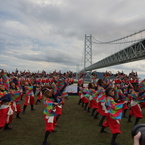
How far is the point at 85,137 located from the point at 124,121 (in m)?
2.73

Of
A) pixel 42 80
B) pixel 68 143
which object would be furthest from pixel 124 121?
pixel 42 80

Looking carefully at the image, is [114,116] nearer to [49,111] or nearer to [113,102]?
[113,102]

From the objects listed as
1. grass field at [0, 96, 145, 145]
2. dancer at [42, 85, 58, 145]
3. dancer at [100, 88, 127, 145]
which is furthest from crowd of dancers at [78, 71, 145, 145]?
dancer at [42, 85, 58, 145]

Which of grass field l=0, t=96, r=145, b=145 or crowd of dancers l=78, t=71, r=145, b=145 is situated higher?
crowd of dancers l=78, t=71, r=145, b=145

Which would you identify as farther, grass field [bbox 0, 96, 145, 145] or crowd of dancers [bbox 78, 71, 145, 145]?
grass field [bbox 0, 96, 145, 145]

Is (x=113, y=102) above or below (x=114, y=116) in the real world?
above

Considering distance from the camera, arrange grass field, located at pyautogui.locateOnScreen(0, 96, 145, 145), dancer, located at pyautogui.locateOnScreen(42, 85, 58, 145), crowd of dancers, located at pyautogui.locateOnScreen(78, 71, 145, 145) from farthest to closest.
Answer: grass field, located at pyautogui.locateOnScreen(0, 96, 145, 145) < crowd of dancers, located at pyautogui.locateOnScreen(78, 71, 145, 145) < dancer, located at pyautogui.locateOnScreen(42, 85, 58, 145)

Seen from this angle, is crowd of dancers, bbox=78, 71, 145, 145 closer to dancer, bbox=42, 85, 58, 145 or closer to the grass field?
the grass field

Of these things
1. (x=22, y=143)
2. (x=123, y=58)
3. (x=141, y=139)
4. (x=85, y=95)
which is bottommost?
(x=22, y=143)

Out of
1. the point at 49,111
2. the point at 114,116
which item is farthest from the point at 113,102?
A: the point at 49,111

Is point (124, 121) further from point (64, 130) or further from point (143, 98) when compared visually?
point (64, 130)

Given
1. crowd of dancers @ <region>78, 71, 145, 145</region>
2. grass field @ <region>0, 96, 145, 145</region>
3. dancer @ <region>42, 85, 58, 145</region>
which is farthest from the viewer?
grass field @ <region>0, 96, 145, 145</region>

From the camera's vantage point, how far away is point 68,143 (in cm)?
454

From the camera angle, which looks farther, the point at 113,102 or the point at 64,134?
the point at 64,134
